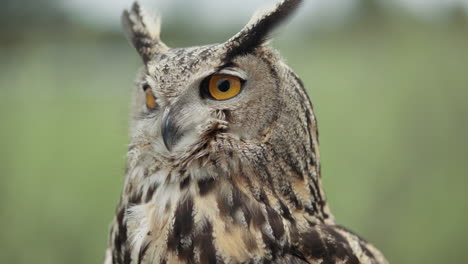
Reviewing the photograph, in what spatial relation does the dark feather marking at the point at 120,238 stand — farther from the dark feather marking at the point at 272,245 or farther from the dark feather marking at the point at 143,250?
the dark feather marking at the point at 272,245

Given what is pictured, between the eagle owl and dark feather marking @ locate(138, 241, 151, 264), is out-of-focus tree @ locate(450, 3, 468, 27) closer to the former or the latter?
the eagle owl

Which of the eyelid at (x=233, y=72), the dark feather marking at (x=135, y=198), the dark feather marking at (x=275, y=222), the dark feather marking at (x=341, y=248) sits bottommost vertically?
the dark feather marking at (x=341, y=248)

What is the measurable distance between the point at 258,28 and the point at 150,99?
0.39 metres

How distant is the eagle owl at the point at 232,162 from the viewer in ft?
3.69

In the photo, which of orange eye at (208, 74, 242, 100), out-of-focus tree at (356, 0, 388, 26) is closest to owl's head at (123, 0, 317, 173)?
orange eye at (208, 74, 242, 100)

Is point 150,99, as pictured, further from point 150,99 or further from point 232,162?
point 232,162

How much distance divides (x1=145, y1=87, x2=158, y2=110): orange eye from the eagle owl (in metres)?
0.06

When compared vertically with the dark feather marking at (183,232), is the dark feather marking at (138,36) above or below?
above

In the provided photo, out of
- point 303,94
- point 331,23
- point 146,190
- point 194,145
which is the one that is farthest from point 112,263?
point 331,23

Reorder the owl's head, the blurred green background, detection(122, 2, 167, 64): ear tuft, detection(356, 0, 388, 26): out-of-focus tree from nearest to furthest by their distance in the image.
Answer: the owl's head < detection(122, 2, 167, 64): ear tuft < the blurred green background < detection(356, 0, 388, 26): out-of-focus tree

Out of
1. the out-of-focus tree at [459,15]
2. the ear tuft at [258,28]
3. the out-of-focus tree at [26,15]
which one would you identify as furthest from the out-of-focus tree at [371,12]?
the ear tuft at [258,28]

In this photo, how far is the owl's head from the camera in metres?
1.17

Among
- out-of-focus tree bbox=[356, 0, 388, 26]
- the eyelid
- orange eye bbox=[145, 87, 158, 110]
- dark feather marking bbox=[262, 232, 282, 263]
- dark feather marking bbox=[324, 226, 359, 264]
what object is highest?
out-of-focus tree bbox=[356, 0, 388, 26]

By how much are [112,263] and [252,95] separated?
66 cm
